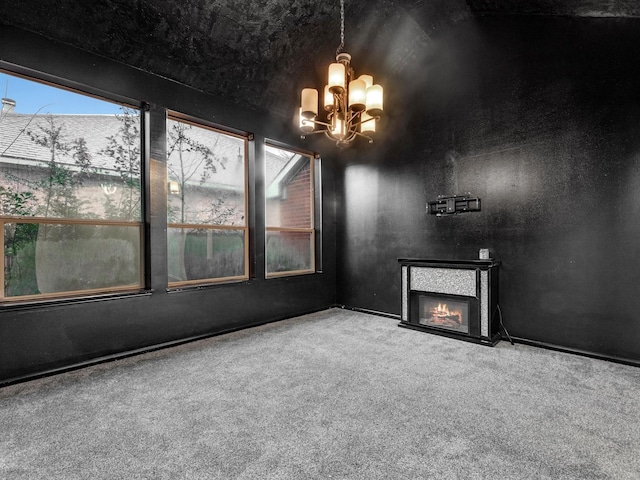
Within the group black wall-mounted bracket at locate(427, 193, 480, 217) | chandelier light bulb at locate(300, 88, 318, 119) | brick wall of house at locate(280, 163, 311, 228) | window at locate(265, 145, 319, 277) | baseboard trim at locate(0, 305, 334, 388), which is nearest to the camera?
baseboard trim at locate(0, 305, 334, 388)

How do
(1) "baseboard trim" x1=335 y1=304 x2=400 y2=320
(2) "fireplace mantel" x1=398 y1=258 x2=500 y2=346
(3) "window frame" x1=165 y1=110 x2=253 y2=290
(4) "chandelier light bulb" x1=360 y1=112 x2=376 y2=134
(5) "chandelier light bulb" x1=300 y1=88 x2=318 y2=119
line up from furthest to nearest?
(1) "baseboard trim" x1=335 y1=304 x2=400 y2=320 → (3) "window frame" x1=165 y1=110 x2=253 y2=290 → (2) "fireplace mantel" x1=398 y1=258 x2=500 y2=346 → (4) "chandelier light bulb" x1=360 y1=112 x2=376 y2=134 → (5) "chandelier light bulb" x1=300 y1=88 x2=318 y2=119

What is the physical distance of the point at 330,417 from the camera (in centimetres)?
208

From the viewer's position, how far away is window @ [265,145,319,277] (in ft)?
16.1

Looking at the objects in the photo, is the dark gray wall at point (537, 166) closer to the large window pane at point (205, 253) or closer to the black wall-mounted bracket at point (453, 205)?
the black wall-mounted bracket at point (453, 205)

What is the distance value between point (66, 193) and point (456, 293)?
4.37 m

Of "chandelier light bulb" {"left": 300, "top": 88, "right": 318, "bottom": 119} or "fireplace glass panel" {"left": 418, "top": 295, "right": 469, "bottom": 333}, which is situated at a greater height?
"chandelier light bulb" {"left": 300, "top": 88, "right": 318, "bottom": 119}

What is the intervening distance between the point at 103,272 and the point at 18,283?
0.65 metres

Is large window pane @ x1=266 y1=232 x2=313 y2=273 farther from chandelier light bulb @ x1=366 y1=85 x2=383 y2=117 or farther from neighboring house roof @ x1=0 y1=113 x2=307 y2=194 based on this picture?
chandelier light bulb @ x1=366 y1=85 x2=383 y2=117

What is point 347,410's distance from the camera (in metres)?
2.16

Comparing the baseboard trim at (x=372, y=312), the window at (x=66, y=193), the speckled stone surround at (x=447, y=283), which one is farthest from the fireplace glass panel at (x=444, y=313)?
the window at (x=66, y=193)

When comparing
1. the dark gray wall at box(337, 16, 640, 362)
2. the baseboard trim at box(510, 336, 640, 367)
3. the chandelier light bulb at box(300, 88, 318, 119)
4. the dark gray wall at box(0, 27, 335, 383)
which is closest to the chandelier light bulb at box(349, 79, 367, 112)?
the chandelier light bulb at box(300, 88, 318, 119)

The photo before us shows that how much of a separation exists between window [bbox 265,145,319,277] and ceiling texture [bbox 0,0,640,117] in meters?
0.82

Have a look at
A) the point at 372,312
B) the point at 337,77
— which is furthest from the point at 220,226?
the point at 372,312

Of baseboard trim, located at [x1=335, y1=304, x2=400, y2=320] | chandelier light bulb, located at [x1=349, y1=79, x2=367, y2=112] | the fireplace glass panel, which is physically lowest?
baseboard trim, located at [x1=335, y1=304, x2=400, y2=320]
